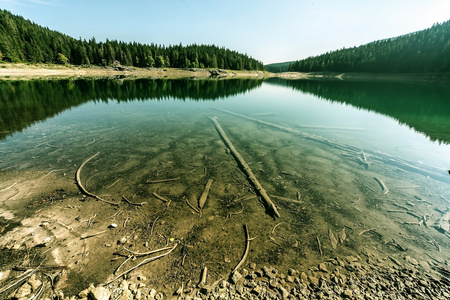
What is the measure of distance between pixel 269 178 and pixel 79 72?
401 feet

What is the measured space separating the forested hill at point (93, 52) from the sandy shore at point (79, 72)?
29.0ft

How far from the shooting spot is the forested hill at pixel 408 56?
9654 centimetres

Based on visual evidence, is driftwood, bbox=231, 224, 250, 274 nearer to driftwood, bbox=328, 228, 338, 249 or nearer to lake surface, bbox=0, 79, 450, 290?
lake surface, bbox=0, 79, 450, 290

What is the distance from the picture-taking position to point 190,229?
6.50m

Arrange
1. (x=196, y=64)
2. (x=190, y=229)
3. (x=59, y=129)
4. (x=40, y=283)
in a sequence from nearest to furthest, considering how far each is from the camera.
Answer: (x=40, y=283), (x=190, y=229), (x=59, y=129), (x=196, y=64)

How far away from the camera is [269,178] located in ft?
32.6

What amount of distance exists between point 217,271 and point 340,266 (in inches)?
141

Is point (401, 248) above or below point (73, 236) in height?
below

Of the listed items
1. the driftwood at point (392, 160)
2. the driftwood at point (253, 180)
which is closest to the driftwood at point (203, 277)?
the driftwood at point (253, 180)

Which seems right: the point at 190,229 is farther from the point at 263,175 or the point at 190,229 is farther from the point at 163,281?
the point at 263,175

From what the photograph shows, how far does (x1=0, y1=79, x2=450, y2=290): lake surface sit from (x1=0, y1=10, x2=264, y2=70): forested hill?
110 meters

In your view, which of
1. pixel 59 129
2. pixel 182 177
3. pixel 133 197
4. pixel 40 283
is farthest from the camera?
pixel 59 129

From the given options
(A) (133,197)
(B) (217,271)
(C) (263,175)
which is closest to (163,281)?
(B) (217,271)

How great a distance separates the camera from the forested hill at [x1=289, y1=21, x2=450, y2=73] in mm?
96544
